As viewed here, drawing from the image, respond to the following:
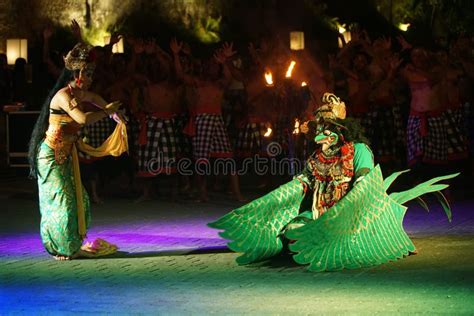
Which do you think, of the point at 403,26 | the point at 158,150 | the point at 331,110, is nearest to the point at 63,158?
the point at 331,110

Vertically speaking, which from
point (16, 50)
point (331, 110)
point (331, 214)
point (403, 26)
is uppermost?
point (403, 26)

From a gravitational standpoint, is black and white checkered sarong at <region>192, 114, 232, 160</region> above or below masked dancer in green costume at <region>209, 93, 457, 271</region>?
above

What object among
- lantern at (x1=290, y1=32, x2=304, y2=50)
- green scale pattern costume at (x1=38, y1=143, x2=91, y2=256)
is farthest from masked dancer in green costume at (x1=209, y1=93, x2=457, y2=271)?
lantern at (x1=290, y1=32, x2=304, y2=50)

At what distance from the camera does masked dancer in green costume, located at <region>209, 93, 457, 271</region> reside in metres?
7.97

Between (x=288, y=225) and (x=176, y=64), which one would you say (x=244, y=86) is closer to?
(x=176, y=64)

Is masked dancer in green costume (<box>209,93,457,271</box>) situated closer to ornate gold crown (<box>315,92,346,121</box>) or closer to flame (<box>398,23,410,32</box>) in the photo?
ornate gold crown (<box>315,92,346,121</box>)

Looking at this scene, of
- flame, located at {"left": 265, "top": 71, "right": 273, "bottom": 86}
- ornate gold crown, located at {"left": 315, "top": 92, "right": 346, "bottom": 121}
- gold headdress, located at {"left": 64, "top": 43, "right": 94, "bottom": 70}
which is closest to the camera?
ornate gold crown, located at {"left": 315, "top": 92, "right": 346, "bottom": 121}

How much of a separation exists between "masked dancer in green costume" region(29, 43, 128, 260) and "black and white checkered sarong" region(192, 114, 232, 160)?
4.47 metres

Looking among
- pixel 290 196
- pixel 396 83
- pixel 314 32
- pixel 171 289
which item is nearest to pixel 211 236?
pixel 290 196

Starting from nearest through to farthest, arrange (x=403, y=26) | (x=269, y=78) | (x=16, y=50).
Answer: (x=269, y=78)
(x=16, y=50)
(x=403, y=26)

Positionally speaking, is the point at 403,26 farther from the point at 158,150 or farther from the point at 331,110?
the point at 331,110

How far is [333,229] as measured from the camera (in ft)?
26.1

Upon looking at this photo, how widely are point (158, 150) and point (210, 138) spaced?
2.38 feet

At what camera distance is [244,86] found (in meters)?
13.9
